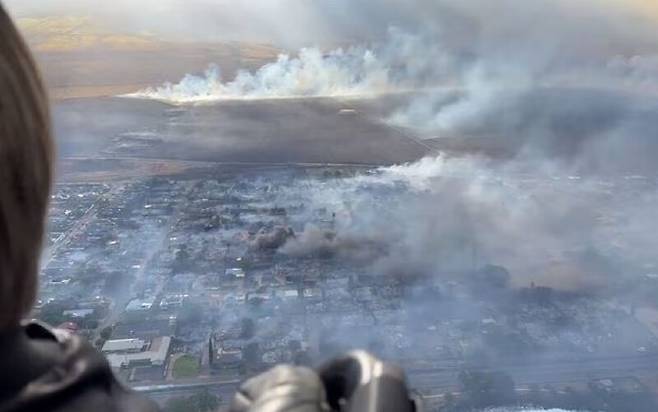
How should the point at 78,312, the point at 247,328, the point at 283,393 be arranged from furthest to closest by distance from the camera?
the point at 247,328
the point at 78,312
the point at 283,393

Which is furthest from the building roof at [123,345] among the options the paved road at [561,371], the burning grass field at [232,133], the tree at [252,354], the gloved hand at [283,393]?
the gloved hand at [283,393]

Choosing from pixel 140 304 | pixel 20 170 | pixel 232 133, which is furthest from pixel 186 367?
pixel 232 133

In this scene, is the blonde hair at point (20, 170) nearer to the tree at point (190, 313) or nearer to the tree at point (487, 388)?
the tree at point (487, 388)

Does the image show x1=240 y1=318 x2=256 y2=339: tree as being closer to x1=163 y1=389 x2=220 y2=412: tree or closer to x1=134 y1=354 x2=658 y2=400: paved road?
x1=134 y1=354 x2=658 y2=400: paved road

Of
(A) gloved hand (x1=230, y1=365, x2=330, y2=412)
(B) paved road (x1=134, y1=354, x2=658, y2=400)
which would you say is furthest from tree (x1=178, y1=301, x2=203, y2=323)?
(A) gloved hand (x1=230, y1=365, x2=330, y2=412)

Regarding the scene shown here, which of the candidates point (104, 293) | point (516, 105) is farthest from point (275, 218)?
point (516, 105)

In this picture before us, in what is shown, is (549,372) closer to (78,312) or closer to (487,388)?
(487,388)
